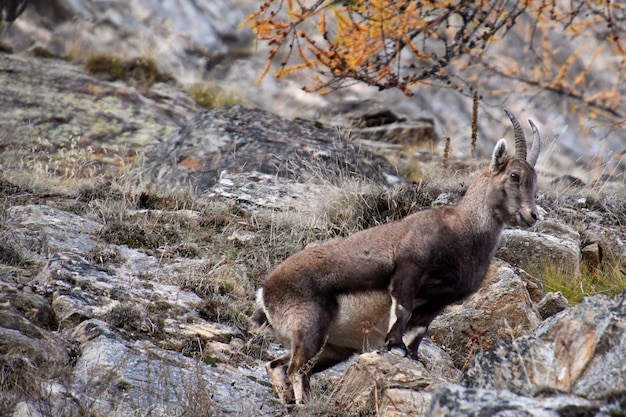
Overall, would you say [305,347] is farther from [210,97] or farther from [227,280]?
Answer: [210,97]

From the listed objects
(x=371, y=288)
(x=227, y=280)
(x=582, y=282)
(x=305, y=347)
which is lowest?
(x=227, y=280)

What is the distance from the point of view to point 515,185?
6.48 m

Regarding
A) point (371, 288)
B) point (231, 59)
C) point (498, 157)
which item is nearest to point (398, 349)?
point (371, 288)

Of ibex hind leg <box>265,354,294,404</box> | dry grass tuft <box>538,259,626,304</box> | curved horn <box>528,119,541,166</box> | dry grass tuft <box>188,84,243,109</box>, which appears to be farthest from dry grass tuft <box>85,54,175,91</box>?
ibex hind leg <box>265,354,294,404</box>

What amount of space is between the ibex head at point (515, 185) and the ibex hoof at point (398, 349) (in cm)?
149

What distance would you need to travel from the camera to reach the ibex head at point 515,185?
637 centimetres

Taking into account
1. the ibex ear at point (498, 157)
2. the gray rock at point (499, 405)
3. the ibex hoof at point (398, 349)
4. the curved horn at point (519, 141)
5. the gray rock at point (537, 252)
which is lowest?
the gray rock at point (537, 252)

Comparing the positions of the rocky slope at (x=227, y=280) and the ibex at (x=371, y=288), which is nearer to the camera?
the rocky slope at (x=227, y=280)

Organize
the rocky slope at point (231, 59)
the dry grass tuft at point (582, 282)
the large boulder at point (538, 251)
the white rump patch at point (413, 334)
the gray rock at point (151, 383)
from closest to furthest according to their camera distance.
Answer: the gray rock at point (151, 383) → the white rump patch at point (413, 334) → the dry grass tuft at point (582, 282) → the large boulder at point (538, 251) → the rocky slope at point (231, 59)

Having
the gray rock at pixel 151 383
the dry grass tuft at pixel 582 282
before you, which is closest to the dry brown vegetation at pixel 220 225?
the dry grass tuft at pixel 582 282

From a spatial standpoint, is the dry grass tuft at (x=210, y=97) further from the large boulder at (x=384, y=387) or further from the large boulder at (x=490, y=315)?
the large boulder at (x=384, y=387)

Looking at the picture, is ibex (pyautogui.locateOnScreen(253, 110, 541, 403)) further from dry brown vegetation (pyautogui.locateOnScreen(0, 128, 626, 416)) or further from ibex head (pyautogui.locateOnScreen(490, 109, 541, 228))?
dry brown vegetation (pyautogui.locateOnScreen(0, 128, 626, 416))

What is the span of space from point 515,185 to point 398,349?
1775 millimetres

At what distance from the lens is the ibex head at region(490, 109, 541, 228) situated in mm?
6367
